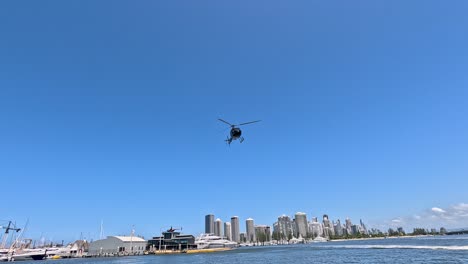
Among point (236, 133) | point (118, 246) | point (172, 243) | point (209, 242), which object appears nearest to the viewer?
point (236, 133)

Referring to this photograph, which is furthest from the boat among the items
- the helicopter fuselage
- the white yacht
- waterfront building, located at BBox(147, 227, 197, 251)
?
the helicopter fuselage

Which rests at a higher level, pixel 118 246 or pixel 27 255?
pixel 118 246

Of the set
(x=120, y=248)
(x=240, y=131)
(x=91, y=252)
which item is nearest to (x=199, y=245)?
(x=120, y=248)

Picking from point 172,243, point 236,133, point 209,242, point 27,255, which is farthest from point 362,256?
point 27,255

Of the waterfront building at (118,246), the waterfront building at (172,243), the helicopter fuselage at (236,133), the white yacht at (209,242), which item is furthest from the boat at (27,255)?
the helicopter fuselage at (236,133)

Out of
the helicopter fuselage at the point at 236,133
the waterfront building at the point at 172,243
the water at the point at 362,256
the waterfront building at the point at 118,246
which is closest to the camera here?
the helicopter fuselage at the point at 236,133

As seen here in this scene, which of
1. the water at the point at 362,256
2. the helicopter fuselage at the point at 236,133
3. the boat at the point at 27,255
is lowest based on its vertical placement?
the boat at the point at 27,255

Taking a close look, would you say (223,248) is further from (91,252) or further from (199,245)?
(91,252)

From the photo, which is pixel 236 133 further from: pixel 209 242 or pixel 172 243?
pixel 172 243

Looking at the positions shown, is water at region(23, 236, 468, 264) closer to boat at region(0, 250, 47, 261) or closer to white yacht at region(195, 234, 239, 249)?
white yacht at region(195, 234, 239, 249)

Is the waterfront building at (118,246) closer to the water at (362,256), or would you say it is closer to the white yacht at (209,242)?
the white yacht at (209,242)
